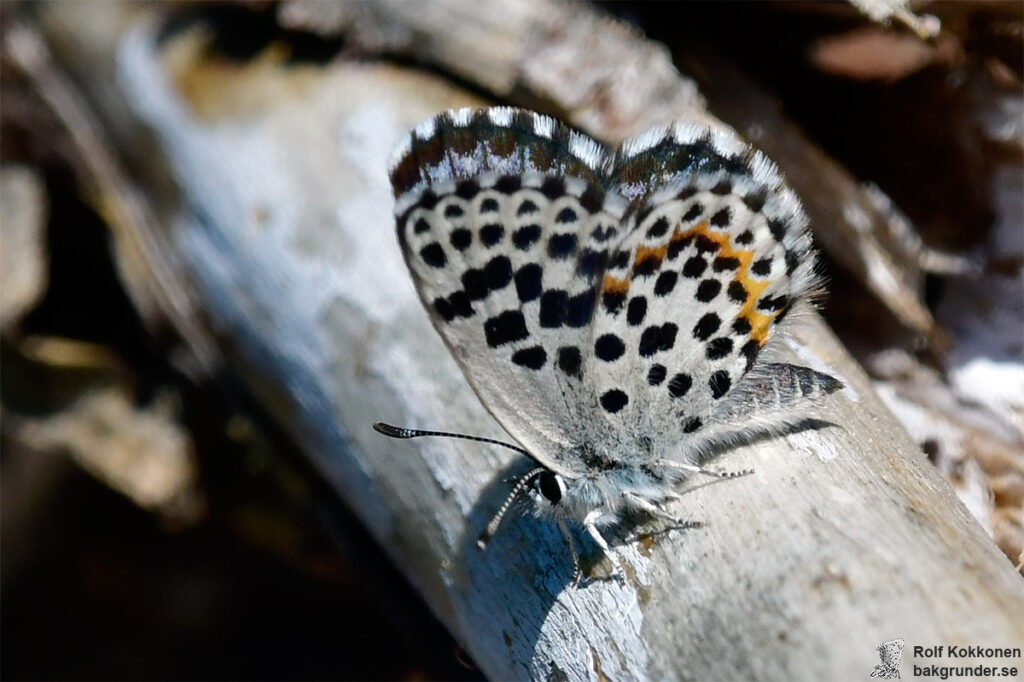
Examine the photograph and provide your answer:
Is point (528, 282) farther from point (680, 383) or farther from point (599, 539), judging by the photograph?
point (599, 539)

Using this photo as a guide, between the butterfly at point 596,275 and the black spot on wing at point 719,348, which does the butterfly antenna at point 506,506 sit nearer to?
the butterfly at point 596,275

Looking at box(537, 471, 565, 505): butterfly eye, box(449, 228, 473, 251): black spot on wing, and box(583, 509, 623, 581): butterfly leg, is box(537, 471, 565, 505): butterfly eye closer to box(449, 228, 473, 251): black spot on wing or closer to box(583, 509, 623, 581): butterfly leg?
box(583, 509, 623, 581): butterfly leg

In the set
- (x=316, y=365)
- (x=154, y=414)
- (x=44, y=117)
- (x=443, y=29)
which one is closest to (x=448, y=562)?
(x=316, y=365)

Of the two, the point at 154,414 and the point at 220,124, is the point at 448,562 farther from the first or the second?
the point at 154,414

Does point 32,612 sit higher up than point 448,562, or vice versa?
point 448,562

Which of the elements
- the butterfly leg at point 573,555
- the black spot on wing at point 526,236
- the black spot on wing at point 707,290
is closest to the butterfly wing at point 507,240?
the black spot on wing at point 526,236

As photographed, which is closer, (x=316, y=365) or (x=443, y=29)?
(x=316, y=365)

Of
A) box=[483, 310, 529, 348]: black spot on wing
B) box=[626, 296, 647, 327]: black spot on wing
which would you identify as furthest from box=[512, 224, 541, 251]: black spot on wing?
box=[626, 296, 647, 327]: black spot on wing
